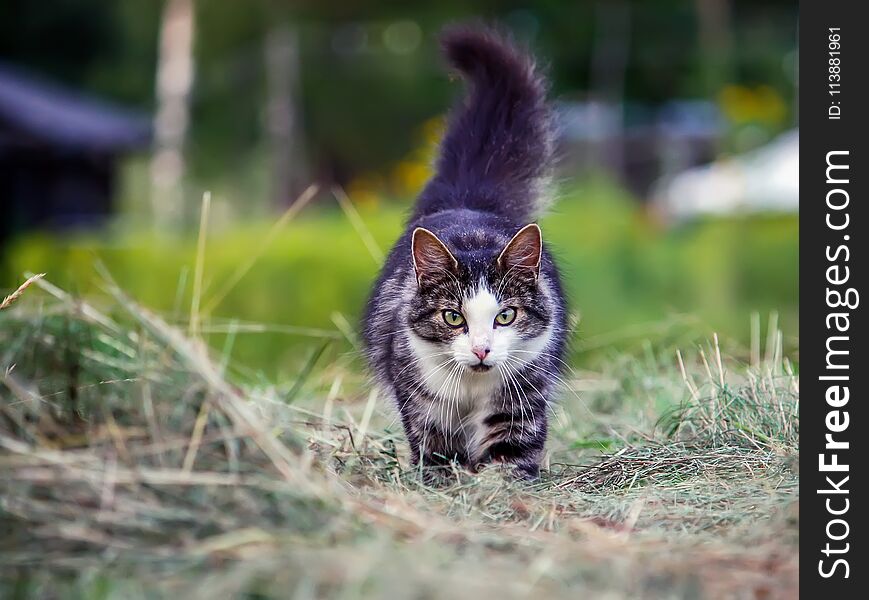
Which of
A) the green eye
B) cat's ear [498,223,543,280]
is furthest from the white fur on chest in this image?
cat's ear [498,223,543,280]

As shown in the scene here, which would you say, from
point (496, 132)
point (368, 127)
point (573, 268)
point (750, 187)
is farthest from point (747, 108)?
point (496, 132)

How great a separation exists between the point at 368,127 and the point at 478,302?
498 inches

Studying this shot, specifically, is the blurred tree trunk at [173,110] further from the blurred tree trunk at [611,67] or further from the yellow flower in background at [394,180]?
the blurred tree trunk at [611,67]

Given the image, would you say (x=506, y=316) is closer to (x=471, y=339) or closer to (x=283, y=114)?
(x=471, y=339)

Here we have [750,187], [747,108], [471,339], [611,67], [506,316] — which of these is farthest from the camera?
[611,67]

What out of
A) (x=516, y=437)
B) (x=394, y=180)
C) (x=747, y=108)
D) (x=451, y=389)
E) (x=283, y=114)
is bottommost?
(x=516, y=437)

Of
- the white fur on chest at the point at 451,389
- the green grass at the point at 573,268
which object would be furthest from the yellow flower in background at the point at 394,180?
the white fur on chest at the point at 451,389

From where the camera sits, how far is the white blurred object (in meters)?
11.2

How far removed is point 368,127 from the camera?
15609 millimetres

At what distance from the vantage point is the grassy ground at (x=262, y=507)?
198 cm

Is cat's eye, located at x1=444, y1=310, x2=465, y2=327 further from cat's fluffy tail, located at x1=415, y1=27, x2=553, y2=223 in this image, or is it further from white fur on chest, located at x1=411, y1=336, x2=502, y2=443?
cat's fluffy tail, located at x1=415, y1=27, x2=553, y2=223
